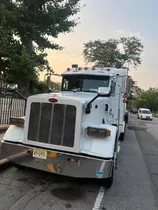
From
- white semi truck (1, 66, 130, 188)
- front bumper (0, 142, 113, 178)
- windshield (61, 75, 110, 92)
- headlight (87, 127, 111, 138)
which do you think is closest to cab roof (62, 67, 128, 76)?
windshield (61, 75, 110, 92)

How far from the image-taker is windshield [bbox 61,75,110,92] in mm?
6133

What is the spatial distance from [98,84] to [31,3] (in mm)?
7178

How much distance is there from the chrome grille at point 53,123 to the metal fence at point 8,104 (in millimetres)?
4791

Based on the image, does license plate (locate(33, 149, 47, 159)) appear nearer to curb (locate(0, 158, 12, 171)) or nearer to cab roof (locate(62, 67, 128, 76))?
curb (locate(0, 158, 12, 171))

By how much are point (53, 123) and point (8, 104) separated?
19.7ft

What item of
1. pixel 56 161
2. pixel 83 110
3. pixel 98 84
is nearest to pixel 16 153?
pixel 56 161

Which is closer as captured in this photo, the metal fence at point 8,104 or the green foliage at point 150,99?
the metal fence at point 8,104

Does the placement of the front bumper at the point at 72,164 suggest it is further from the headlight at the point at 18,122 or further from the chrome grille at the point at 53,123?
the headlight at the point at 18,122

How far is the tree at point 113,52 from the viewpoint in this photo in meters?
37.7

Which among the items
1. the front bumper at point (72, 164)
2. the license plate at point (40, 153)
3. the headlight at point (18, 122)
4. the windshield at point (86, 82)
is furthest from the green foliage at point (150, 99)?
the license plate at point (40, 153)

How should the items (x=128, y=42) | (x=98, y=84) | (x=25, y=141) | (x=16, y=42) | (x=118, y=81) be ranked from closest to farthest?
1. (x=25, y=141)
2. (x=98, y=84)
3. (x=118, y=81)
4. (x=16, y=42)
5. (x=128, y=42)

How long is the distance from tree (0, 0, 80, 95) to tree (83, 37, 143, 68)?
25397 mm

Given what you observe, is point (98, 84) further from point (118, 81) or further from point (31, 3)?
point (31, 3)

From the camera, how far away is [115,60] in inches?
1503
